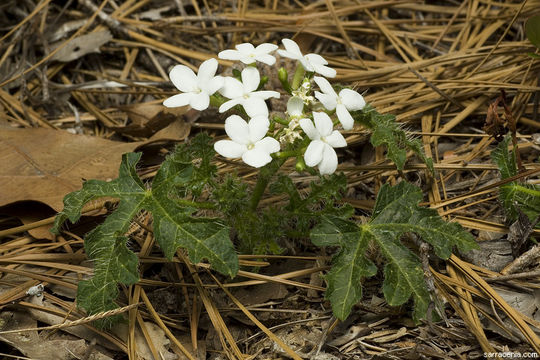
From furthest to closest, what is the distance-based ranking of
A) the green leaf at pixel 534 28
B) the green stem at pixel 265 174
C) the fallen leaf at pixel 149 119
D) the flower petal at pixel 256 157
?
the fallen leaf at pixel 149 119 → the green leaf at pixel 534 28 → the green stem at pixel 265 174 → the flower petal at pixel 256 157

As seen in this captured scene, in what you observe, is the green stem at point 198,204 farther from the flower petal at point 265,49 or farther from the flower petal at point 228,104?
the flower petal at point 265,49

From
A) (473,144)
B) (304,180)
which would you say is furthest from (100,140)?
(473,144)

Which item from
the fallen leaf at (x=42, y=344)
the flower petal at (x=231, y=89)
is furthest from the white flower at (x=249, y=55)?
the fallen leaf at (x=42, y=344)

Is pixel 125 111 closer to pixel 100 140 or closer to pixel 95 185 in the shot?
pixel 100 140

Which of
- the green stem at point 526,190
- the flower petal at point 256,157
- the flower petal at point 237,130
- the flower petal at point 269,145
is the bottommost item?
the green stem at point 526,190

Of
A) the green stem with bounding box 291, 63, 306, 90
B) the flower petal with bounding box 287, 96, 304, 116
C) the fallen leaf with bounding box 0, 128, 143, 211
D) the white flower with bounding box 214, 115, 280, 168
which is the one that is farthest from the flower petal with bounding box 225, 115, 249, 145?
the fallen leaf with bounding box 0, 128, 143, 211

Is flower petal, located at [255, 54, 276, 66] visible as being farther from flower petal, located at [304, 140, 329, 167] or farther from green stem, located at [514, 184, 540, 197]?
green stem, located at [514, 184, 540, 197]
